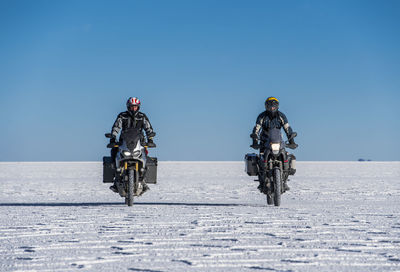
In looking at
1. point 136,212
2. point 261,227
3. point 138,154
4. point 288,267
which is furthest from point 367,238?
point 138,154

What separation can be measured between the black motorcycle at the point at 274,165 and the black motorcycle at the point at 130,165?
220 centimetres

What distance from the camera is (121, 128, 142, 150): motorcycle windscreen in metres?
12.2

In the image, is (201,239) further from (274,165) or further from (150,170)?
(150,170)

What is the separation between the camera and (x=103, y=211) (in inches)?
450

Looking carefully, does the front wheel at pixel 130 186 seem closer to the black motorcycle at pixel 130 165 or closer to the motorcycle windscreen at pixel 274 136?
the black motorcycle at pixel 130 165

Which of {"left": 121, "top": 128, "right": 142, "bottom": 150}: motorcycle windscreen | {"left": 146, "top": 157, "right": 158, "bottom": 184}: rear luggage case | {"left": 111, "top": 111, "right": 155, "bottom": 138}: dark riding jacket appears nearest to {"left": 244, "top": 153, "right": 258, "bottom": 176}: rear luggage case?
{"left": 146, "top": 157, "right": 158, "bottom": 184}: rear luggage case

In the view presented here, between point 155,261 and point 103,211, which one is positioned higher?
point 103,211

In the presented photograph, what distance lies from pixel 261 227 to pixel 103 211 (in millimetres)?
3824

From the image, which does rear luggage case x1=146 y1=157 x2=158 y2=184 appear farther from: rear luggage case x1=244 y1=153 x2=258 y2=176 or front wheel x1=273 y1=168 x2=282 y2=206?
front wheel x1=273 y1=168 x2=282 y2=206

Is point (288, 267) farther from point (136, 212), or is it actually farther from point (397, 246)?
point (136, 212)

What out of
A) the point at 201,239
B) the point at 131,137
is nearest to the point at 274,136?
the point at 131,137

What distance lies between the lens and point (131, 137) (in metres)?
12.2

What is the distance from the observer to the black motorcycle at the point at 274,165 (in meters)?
12.1

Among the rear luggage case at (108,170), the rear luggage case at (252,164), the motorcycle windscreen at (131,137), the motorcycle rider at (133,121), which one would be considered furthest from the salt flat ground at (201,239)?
the motorcycle rider at (133,121)
